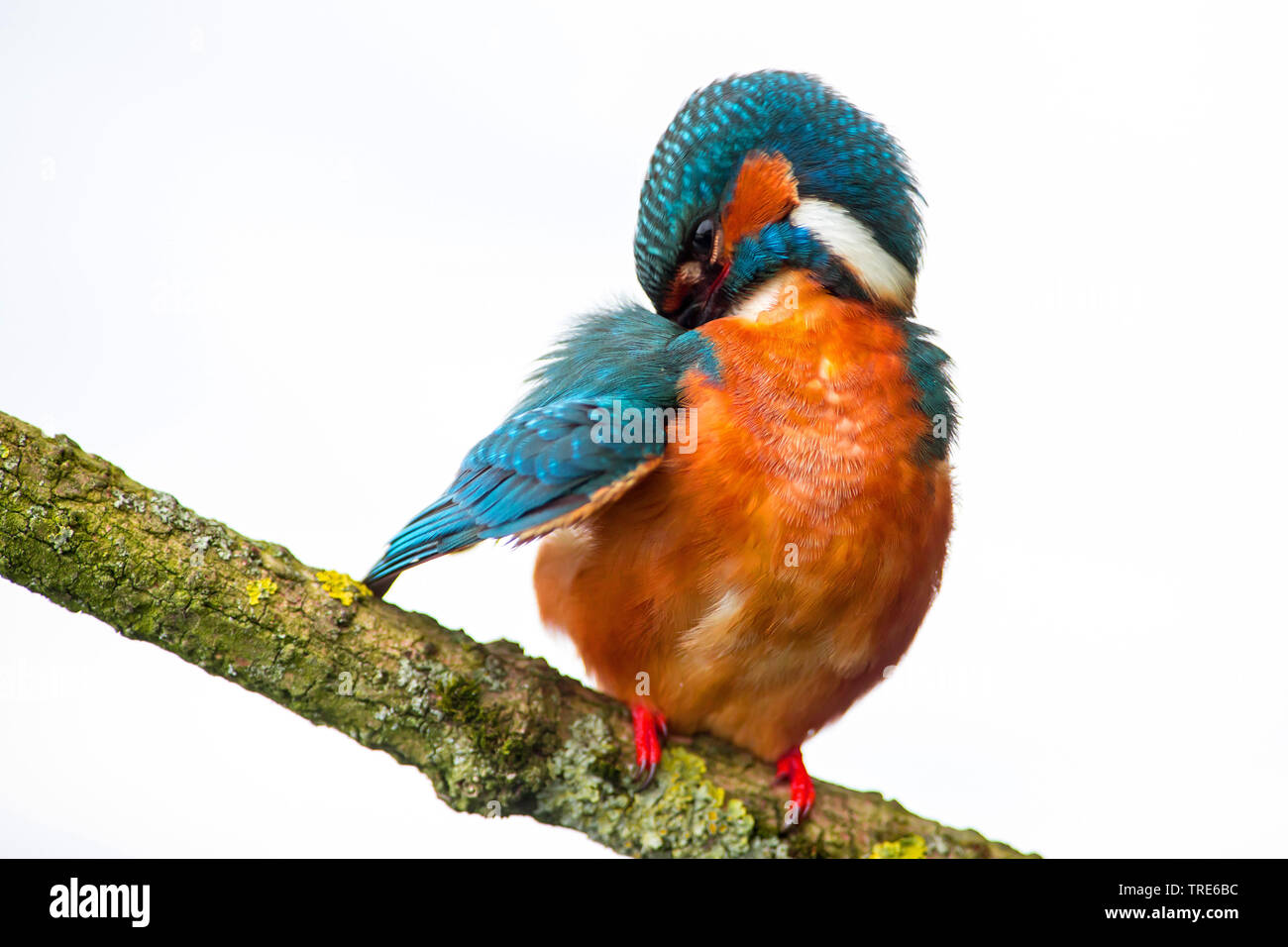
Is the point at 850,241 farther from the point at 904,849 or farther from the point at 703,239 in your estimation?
the point at 904,849

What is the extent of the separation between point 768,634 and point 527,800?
1.79 ft

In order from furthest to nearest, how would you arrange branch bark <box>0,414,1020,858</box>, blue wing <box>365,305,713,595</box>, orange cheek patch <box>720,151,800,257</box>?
orange cheek patch <box>720,151,800,257</box> → blue wing <box>365,305,713,595</box> → branch bark <box>0,414,1020,858</box>

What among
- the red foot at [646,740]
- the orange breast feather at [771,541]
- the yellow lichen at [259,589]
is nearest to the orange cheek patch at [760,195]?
the orange breast feather at [771,541]

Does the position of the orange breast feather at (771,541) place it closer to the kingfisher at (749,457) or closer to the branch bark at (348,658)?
the kingfisher at (749,457)

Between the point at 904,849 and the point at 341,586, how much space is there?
1.17m

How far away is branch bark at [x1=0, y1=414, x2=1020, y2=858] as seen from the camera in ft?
6.29

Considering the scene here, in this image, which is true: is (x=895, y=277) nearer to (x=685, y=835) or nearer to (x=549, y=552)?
(x=549, y=552)

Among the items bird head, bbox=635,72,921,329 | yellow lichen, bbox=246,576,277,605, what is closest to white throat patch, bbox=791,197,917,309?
bird head, bbox=635,72,921,329

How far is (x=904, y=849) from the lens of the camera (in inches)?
83.1

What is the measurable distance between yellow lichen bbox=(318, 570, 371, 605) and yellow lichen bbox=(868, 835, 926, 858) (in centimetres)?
109

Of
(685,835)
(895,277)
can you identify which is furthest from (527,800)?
(895,277)

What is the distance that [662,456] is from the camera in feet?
6.84

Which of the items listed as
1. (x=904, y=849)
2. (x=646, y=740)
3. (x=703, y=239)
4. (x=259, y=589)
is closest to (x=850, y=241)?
(x=703, y=239)

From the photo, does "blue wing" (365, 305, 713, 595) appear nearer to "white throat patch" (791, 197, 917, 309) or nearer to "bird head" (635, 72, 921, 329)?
"bird head" (635, 72, 921, 329)
